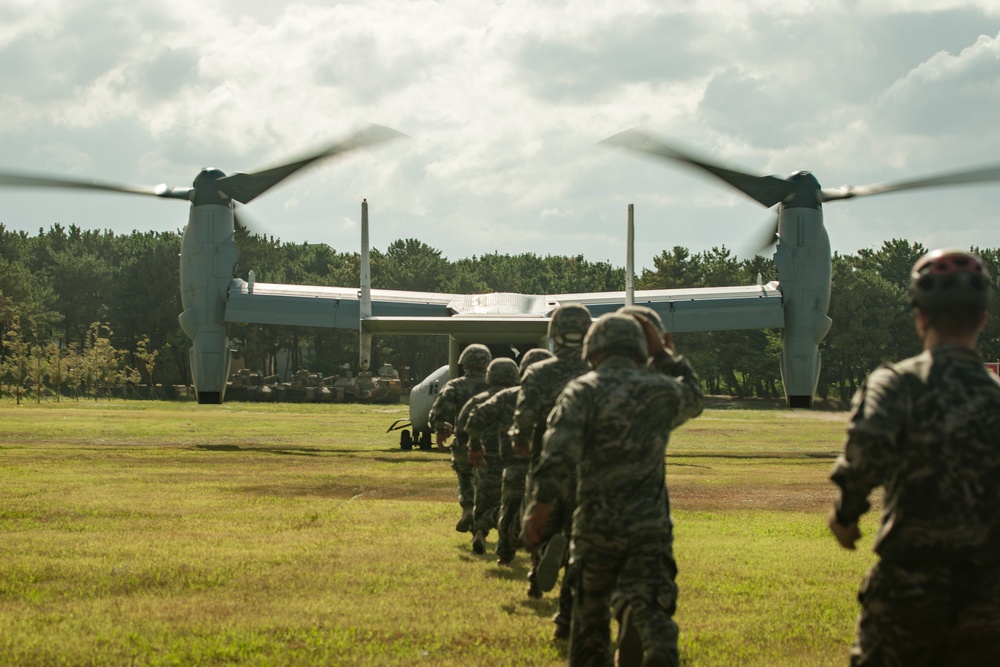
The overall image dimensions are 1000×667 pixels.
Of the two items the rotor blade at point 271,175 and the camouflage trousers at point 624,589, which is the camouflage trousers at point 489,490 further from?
the rotor blade at point 271,175

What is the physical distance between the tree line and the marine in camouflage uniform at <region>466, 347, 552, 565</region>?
57.7 meters

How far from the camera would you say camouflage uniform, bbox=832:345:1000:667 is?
4270 millimetres

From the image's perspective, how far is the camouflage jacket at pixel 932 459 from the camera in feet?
14.2

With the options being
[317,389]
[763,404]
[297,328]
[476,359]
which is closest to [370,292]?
[476,359]

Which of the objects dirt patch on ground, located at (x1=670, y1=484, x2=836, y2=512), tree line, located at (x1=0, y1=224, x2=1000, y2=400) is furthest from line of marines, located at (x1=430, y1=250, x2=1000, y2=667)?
tree line, located at (x1=0, y1=224, x2=1000, y2=400)

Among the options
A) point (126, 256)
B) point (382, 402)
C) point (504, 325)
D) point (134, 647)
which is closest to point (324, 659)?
point (134, 647)

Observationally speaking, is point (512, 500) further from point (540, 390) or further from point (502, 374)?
point (540, 390)

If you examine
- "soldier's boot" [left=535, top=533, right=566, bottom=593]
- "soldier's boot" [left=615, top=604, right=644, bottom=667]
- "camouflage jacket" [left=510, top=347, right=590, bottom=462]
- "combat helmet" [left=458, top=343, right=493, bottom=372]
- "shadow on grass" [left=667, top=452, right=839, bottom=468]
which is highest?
"combat helmet" [left=458, top=343, right=493, bottom=372]

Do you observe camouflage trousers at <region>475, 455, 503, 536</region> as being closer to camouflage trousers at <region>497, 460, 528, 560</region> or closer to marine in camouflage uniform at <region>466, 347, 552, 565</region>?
marine in camouflage uniform at <region>466, 347, 552, 565</region>

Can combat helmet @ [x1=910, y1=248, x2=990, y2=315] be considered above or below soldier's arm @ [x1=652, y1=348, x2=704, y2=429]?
above

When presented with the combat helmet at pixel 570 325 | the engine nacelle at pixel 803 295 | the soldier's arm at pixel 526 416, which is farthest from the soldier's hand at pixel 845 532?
the engine nacelle at pixel 803 295

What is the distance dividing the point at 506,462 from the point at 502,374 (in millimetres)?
1306

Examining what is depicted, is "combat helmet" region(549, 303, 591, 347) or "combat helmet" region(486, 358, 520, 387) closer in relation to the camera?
"combat helmet" region(549, 303, 591, 347)

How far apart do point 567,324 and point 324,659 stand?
3.08 meters
